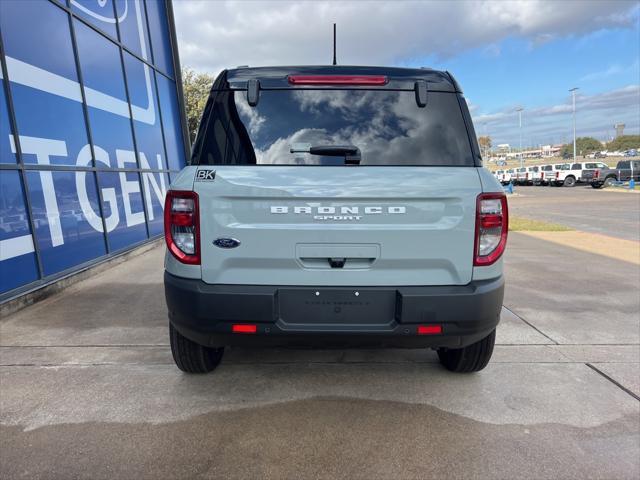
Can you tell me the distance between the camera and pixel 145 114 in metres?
10.4

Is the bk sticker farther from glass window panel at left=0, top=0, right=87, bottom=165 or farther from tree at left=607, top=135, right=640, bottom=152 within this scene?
tree at left=607, top=135, right=640, bottom=152

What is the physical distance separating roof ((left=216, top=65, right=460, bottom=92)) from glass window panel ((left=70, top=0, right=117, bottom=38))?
641 centimetres

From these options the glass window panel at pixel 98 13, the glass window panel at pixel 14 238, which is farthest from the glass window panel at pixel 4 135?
the glass window panel at pixel 98 13

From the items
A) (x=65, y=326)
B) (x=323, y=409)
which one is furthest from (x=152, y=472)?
(x=65, y=326)

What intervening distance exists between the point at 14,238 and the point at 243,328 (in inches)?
168

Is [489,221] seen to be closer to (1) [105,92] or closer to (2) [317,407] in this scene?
(2) [317,407]

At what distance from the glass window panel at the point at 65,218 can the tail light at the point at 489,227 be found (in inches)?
218

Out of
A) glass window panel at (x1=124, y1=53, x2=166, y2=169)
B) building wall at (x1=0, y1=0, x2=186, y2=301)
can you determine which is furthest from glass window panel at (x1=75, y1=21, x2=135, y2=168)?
glass window panel at (x1=124, y1=53, x2=166, y2=169)

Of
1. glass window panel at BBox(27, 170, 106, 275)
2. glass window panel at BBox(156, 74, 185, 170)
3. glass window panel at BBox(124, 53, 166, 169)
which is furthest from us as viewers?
glass window panel at BBox(156, 74, 185, 170)

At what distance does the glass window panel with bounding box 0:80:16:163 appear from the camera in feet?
17.6

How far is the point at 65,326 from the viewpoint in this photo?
4.60m

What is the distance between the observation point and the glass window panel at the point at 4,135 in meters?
5.37

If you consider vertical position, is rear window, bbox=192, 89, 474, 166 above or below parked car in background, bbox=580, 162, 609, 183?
above

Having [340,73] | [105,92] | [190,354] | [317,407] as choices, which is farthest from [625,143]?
[190,354]
